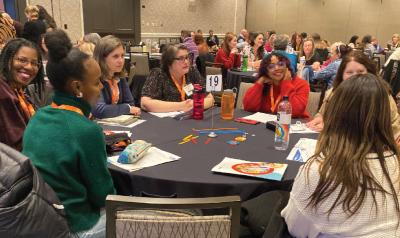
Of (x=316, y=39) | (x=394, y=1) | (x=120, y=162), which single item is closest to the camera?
(x=120, y=162)

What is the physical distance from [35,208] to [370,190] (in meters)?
1.10

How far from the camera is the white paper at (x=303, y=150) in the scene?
192cm

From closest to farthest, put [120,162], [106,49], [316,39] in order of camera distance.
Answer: [120,162], [106,49], [316,39]

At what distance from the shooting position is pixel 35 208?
1.19m

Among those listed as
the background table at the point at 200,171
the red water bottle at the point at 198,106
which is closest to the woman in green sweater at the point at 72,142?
the background table at the point at 200,171

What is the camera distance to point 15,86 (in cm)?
243

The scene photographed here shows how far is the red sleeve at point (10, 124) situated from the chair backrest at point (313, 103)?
230 cm

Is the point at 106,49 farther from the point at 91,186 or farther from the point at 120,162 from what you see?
the point at 91,186

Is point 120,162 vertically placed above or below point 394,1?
below

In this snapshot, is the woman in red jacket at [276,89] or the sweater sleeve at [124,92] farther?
the sweater sleeve at [124,92]

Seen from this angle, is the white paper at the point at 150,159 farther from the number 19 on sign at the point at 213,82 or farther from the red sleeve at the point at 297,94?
the red sleeve at the point at 297,94

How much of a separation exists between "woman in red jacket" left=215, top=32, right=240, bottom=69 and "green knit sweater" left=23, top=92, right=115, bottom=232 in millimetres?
5087

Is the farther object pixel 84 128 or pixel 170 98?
pixel 170 98

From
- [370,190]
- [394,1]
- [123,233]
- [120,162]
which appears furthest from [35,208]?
[394,1]
